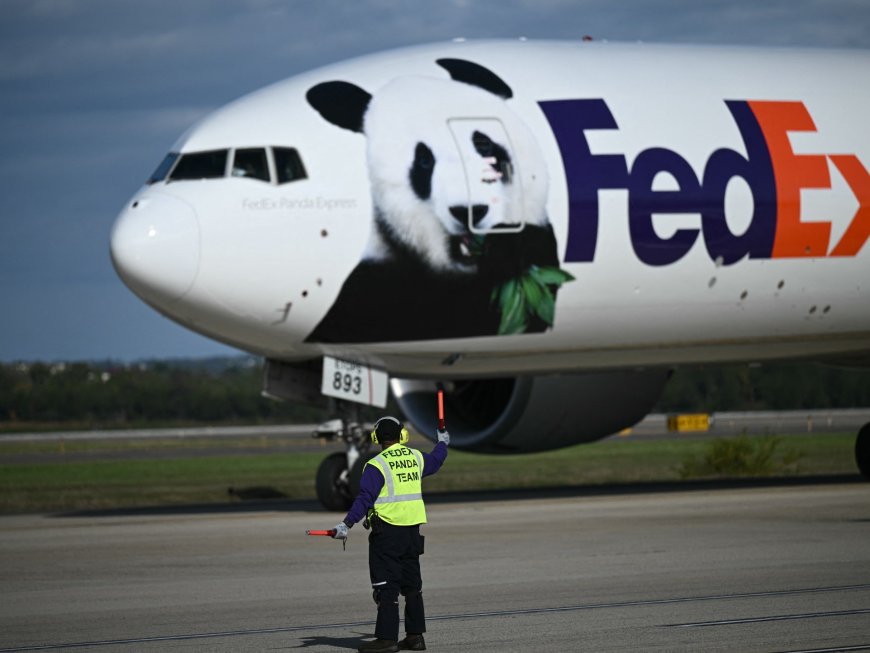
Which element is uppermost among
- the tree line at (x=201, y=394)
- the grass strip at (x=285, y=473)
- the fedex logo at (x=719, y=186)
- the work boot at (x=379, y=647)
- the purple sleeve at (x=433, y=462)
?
the fedex logo at (x=719, y=186)

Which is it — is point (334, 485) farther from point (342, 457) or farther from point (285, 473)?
point (285, 473)

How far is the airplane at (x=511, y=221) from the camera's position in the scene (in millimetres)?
17891

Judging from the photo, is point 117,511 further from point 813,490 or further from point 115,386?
point 115,386

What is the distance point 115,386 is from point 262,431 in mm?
13464

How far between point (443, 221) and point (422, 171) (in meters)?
0.65

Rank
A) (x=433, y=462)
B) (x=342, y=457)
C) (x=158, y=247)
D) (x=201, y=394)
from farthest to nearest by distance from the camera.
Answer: (x=201, y=394), (x=342, y=457), (x=158, y=247), (x=433, y=462)

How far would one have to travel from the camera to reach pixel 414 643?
364 inches

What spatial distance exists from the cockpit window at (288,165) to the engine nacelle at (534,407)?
183 inches

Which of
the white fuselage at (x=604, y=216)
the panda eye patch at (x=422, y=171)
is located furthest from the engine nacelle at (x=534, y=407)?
the panda eye patch at (x=422, y=171)

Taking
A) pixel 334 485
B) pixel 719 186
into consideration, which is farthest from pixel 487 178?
pixel 334 485

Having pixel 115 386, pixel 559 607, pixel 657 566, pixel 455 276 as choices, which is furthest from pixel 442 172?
pixel 115 386

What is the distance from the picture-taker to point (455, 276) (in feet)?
60.1

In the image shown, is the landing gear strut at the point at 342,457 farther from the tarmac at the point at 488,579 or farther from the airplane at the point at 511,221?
the tarmac at the point at 488,579

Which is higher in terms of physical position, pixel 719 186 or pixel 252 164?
pixel 252 164
